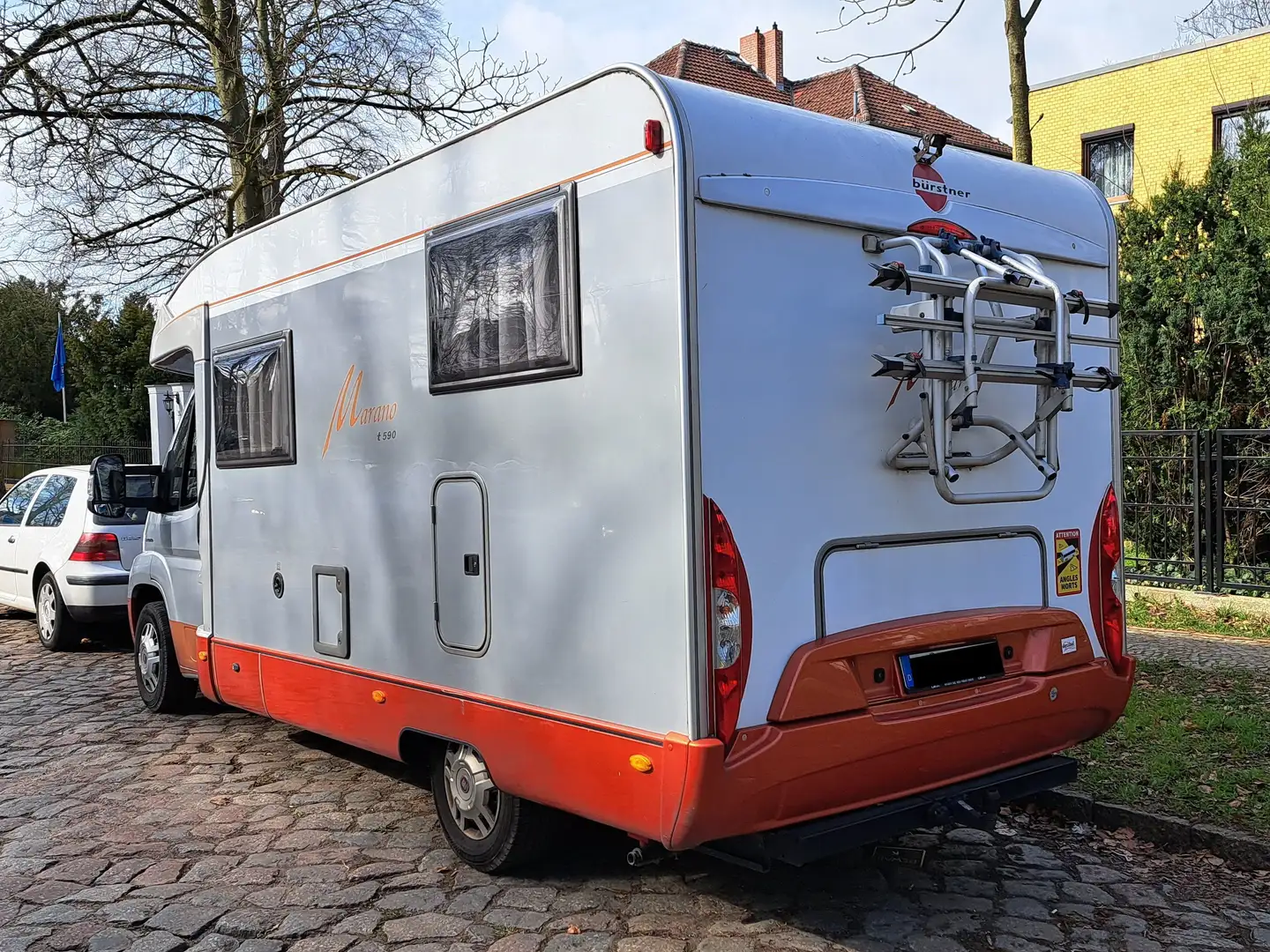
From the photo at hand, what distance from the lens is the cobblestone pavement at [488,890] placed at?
4.01 meters

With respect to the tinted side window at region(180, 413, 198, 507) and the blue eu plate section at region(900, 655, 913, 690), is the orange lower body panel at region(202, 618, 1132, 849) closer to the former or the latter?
the blue eu plate section at region(900, 655, 913, 690)

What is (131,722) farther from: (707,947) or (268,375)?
(707,947)

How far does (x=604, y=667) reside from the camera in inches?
147

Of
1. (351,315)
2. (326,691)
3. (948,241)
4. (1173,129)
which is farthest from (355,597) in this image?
(1173,129)

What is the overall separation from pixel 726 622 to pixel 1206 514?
8.43 metres

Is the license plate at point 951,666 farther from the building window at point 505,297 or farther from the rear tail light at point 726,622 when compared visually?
the building window at point 505,297

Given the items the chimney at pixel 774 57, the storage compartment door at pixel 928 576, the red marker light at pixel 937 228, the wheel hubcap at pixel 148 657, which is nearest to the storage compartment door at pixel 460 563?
the storage compartment door at pixel 928 576

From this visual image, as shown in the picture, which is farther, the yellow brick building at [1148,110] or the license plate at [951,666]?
the yellow brick building at [1148,110]

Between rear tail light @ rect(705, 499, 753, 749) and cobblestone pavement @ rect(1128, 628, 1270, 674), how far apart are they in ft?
18.5

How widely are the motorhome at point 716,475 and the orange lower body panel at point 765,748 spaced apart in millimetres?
13

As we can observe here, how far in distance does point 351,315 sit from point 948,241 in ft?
8.32

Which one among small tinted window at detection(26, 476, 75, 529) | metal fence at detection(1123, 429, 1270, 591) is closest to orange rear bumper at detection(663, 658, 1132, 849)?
metal fence at detection(1123, 429, 1270, 591)

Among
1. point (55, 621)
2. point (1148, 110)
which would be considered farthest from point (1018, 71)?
point (1148, 110)

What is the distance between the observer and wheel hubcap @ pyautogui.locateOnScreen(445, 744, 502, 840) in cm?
445
